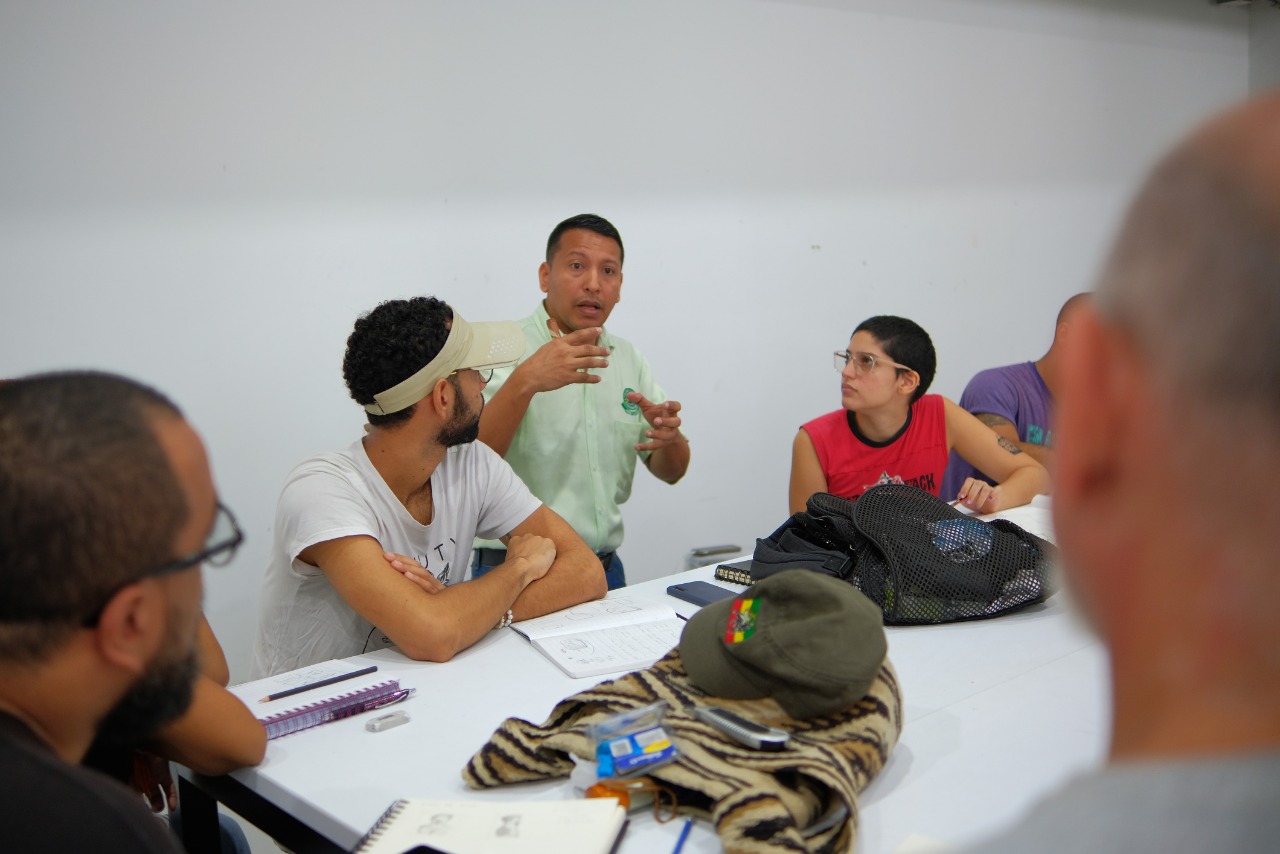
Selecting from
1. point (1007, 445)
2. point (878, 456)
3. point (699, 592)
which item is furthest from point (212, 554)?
point (1007, 445)

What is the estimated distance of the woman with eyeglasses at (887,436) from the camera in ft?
9.96

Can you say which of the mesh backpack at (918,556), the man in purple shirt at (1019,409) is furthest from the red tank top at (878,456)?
the mesh backpack at (918,556)

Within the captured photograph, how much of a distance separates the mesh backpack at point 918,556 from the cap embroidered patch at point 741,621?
653 mm

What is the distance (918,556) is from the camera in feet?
6.92

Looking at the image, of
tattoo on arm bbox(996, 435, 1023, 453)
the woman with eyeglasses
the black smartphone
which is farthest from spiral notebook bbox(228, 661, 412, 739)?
tattoo on arm bbox(996, 435, 1023, 453)

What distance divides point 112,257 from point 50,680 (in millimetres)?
2198

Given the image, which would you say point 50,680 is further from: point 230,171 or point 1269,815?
point 230,171

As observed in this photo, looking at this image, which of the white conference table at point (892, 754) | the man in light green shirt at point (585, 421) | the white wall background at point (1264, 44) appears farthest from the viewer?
the white wall background at point (1264, 44)

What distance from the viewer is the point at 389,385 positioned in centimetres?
221

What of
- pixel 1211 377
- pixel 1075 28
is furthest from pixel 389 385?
pixel 1075 28

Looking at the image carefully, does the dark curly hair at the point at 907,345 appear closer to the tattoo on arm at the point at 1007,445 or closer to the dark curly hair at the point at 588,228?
the tattoo on arm at the point at 1007,445

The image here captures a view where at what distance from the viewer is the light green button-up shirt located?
301cm

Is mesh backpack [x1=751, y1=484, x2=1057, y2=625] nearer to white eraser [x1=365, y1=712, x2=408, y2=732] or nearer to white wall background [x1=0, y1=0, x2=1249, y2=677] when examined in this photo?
white eraser [x1=365, y1=712, x2=408, y2=732]

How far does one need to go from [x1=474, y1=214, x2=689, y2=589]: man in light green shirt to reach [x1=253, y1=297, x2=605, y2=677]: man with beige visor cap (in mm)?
508
